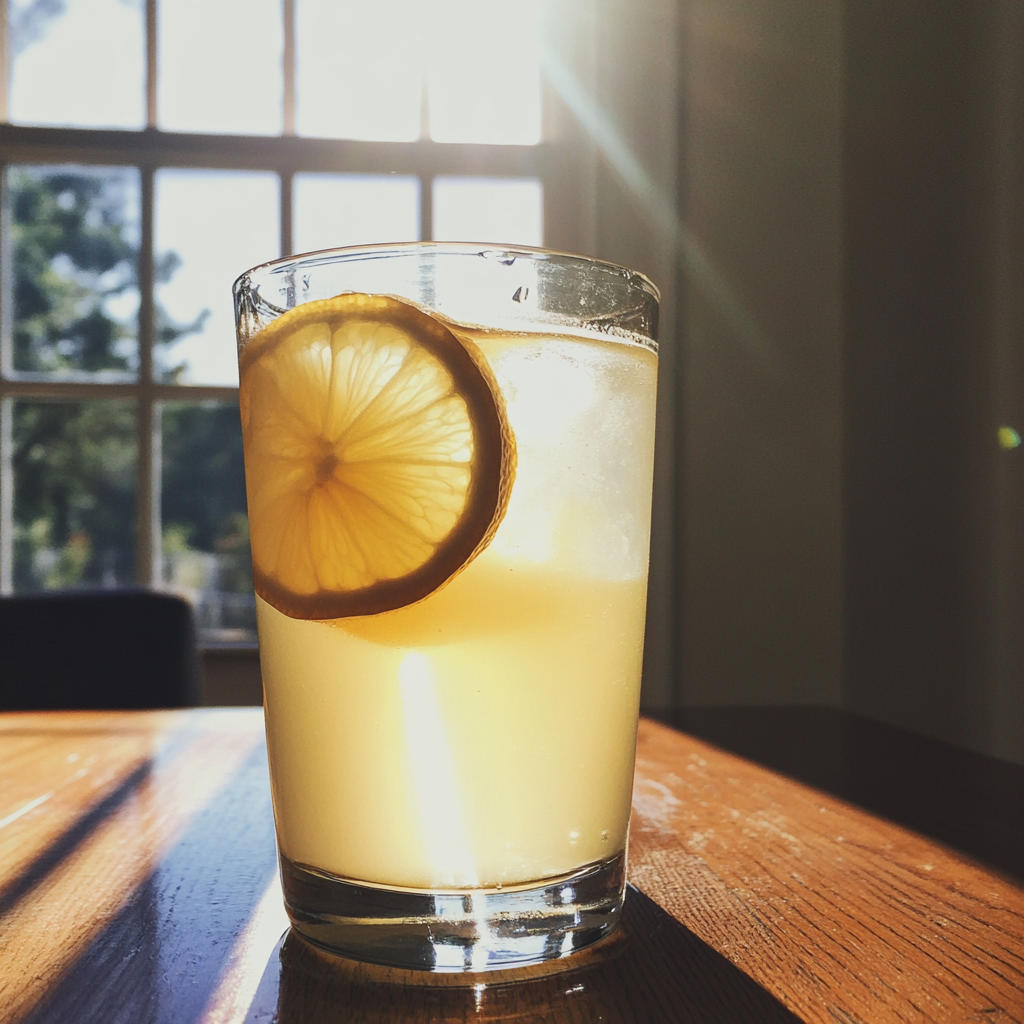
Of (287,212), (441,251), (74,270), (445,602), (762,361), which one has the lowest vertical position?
(445,602)

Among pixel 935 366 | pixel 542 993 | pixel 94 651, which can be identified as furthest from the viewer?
pixel 935 366

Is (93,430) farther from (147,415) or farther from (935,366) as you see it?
(935,366)

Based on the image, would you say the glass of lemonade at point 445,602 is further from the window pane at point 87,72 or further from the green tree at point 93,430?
the window pane at point 87,72

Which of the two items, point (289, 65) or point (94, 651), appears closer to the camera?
point (94, 651)

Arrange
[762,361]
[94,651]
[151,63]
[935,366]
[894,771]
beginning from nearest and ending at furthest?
[894,771] < [94,651] < [935,366] < [762,361] < [151,63]

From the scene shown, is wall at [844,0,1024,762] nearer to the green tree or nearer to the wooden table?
the wooden table

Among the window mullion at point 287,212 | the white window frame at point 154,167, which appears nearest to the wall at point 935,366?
the white window frame at point 154,167

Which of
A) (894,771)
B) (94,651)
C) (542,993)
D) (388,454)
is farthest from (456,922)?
(94,651)
